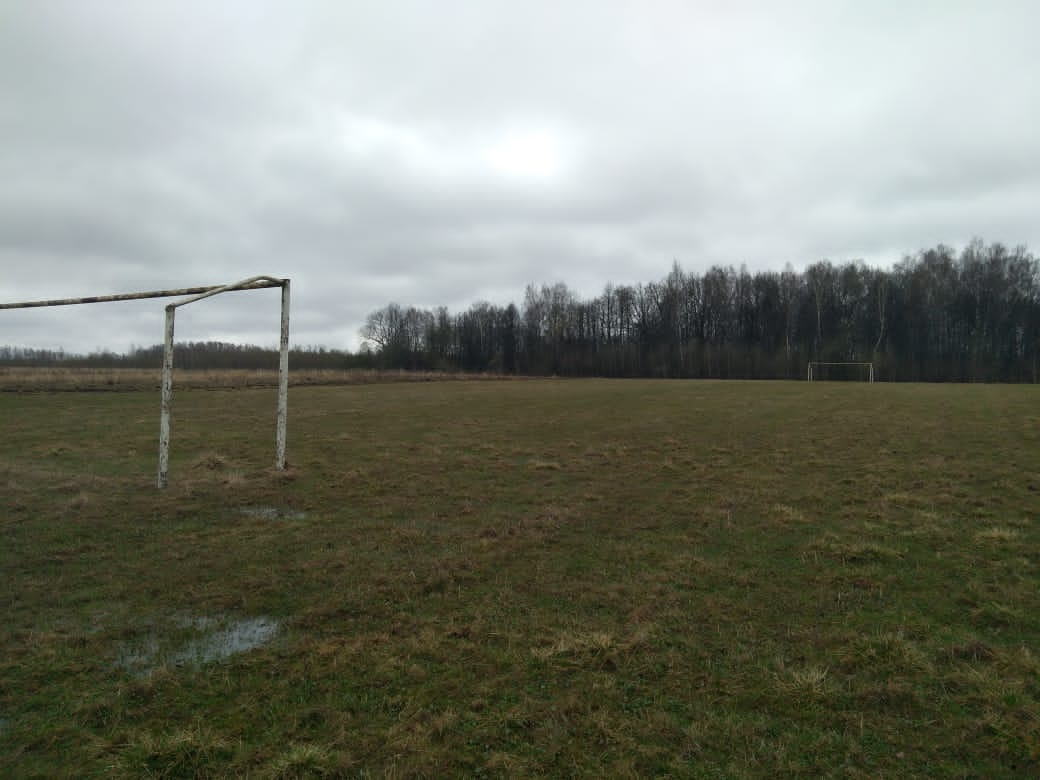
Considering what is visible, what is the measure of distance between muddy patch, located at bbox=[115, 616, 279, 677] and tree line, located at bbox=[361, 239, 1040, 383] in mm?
85236

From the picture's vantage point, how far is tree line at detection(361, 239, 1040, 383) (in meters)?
74.9

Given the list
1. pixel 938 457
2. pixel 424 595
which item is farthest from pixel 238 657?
pixel 938 457

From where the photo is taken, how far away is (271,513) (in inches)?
373

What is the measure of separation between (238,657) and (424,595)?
72.2 inches

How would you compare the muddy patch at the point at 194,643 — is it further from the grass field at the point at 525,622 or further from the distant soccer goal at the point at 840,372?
the distant soccer goal at the point at 840,372

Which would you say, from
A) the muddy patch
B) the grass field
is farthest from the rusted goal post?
the muddy patch

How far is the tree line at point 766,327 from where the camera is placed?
246 ft

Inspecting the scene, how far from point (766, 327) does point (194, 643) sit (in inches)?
3876

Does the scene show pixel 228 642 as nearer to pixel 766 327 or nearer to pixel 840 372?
pixel 840 372

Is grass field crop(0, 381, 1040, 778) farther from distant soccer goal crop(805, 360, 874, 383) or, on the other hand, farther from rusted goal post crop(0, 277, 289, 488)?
distant soccer goal crop(805, 360, 874, 383)

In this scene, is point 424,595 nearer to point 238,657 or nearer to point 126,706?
point 238,657

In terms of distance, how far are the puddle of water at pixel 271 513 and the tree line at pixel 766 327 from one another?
82564 mm

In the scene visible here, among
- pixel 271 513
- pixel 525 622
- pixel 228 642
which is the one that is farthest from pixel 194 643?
pixel 271 513

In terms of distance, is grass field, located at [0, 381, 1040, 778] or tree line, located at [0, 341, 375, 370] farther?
tree line, located at [0, 341, 375, 370]
